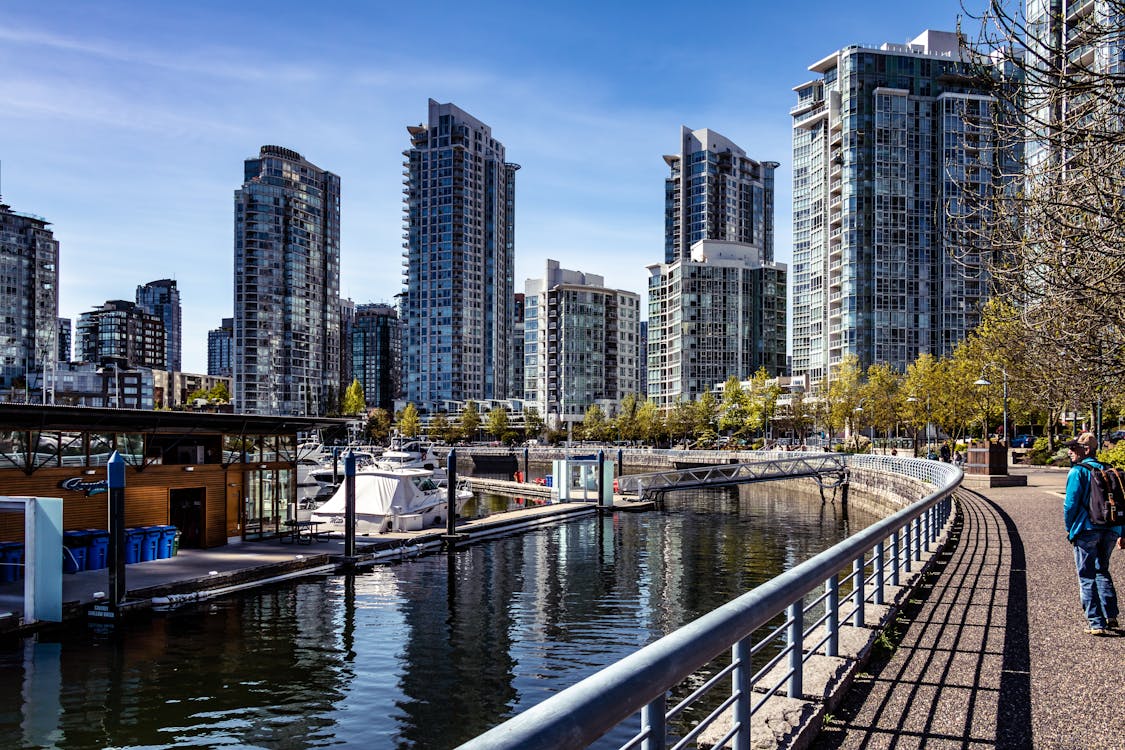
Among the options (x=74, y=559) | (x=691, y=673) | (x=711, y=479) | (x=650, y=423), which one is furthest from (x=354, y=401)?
(x=691, y=673)

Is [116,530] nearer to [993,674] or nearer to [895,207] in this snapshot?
[993,674]

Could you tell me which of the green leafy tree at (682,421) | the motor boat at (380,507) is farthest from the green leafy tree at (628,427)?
the motor boat at (380,507)

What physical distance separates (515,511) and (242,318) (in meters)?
153

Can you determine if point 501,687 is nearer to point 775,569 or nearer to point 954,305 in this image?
point 775,569

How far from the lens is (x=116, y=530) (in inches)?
826

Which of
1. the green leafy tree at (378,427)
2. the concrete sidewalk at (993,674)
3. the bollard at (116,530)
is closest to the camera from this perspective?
the concrete sidewalk at (993,674)

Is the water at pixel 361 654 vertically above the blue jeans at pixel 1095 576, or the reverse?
the blue jeans at pixel 1095 576

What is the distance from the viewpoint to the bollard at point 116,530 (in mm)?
20969

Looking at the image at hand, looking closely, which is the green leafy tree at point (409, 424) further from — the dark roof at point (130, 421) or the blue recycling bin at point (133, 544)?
the blue recycling bin at point (133, 544)

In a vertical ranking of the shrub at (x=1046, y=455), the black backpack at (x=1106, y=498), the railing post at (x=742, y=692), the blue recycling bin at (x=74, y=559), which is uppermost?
the black backpack at (x=1106, y=498)

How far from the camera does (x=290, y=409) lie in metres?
193

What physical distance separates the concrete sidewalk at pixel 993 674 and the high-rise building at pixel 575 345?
518ft

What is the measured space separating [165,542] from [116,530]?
684 centimetres

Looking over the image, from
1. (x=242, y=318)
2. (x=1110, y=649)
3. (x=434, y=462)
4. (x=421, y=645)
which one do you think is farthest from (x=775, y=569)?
(x=242, y=318)
